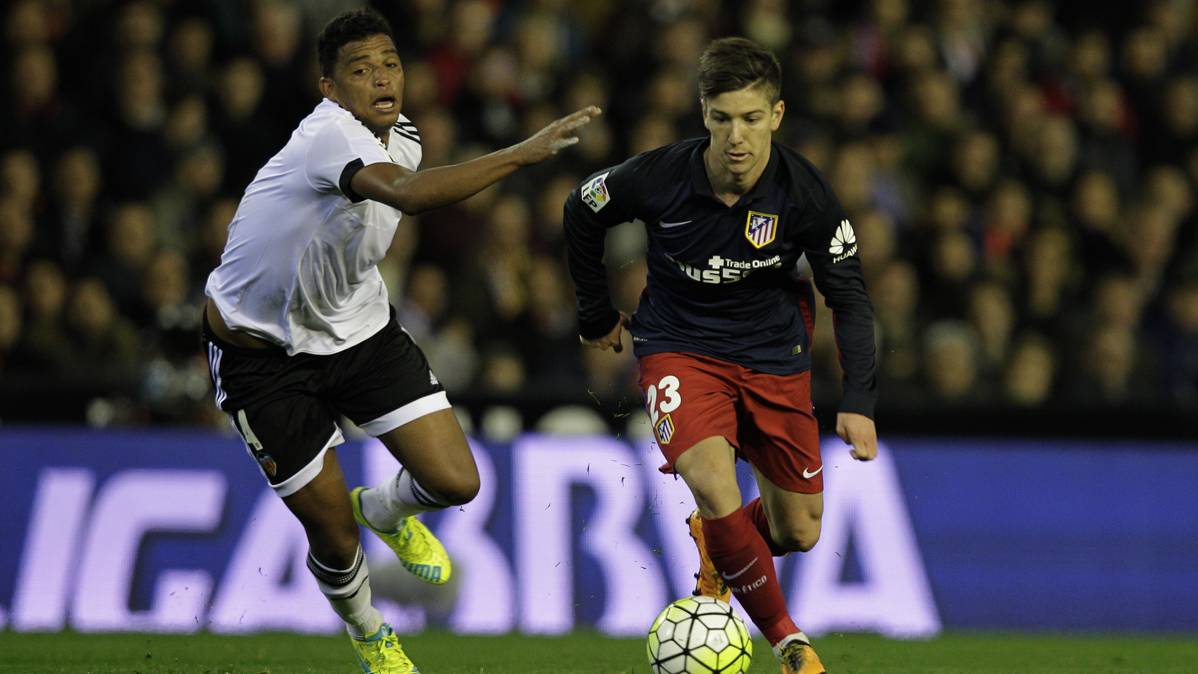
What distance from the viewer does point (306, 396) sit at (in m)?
6.75

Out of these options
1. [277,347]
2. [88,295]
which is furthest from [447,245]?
[277,347]

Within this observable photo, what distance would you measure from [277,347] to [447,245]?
4.92 metres

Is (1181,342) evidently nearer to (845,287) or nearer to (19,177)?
(845,287)

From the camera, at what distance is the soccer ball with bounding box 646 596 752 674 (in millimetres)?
6188

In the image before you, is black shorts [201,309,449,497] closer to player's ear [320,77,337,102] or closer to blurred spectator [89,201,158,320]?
player's ear [320,77,337,102]

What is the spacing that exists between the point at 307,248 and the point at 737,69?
1.79 metres

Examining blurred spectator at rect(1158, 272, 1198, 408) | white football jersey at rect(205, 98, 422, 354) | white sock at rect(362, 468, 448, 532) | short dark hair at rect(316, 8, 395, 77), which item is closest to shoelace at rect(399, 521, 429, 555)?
white sock at rect(362, 468, 448, 532)

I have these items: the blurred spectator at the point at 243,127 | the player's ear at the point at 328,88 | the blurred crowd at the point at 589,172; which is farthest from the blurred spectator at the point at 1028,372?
the player's ear at the point at 328,88

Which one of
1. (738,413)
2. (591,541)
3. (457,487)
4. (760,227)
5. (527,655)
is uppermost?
(760,227)

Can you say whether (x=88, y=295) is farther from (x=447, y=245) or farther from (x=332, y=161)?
(x=332, y=161)

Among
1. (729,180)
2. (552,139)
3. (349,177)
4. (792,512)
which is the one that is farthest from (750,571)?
(349,177)

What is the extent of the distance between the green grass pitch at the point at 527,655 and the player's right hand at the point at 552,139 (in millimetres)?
2697

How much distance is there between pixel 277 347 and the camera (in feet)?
Result: 22.0

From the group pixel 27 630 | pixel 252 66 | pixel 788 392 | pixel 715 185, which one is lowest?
pixel 27 630
